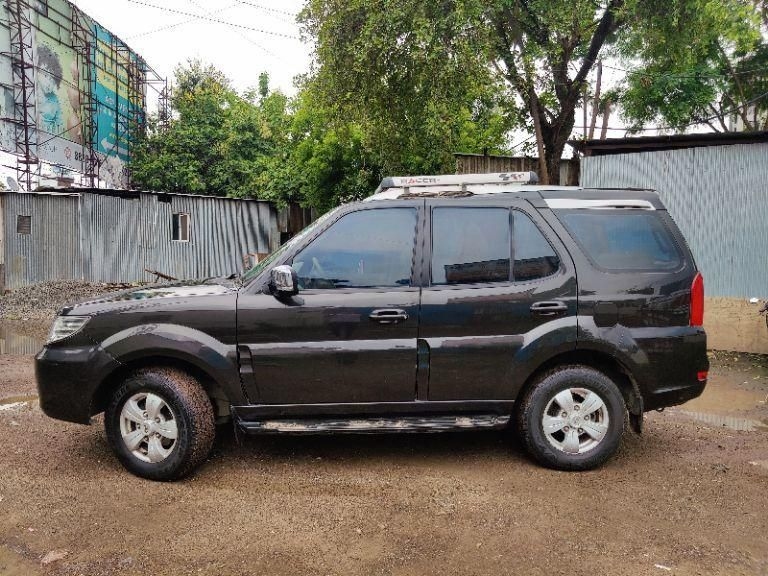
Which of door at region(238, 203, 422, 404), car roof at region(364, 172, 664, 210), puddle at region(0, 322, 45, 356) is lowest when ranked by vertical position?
puddle at region(0, 322, 45, 356)

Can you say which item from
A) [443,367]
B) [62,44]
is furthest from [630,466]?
[62,44]

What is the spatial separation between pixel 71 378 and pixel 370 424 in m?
2.00

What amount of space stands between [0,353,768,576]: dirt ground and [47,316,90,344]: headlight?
95 cm

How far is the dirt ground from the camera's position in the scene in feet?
10.0

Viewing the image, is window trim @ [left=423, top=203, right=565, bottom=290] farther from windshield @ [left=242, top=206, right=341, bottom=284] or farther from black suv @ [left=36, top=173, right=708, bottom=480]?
windshield @ [left=242, top=206, right=341, bottom=284]

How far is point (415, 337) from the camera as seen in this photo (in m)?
4.11

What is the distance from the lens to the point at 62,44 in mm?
25453

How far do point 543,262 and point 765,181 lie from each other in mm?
6120

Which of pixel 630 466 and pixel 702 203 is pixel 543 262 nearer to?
pixel 630 466

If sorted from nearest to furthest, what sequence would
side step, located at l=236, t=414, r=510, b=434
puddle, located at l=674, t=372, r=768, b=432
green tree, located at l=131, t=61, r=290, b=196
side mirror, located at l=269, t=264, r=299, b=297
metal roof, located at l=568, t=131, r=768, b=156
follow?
side mirror, located at l=269, t=264, r=299, b=297, side step, located at l=236, t=414, r=510, b=434, puddle, located at l=674, t=372, r=768, b=432, metal roof, located at l=568, t=131, r=768, b=156, green tree, located at l=131, t=61, r=290, b=196

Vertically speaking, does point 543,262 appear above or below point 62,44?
below

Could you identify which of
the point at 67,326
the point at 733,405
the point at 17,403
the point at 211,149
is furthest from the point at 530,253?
the point at 211,149

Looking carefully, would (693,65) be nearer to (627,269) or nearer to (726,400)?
(726,400)

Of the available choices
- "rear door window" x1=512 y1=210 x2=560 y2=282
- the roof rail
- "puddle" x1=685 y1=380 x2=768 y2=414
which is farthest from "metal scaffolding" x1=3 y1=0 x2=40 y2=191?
"puddle" x1=685 y1=380 x2=768 y2=414
